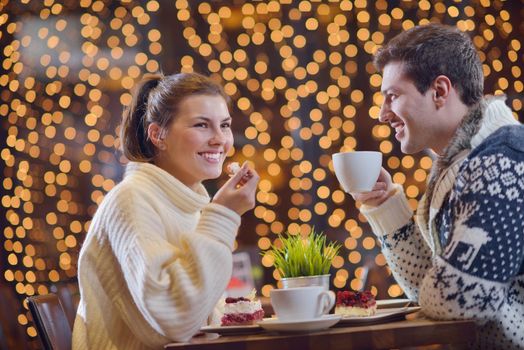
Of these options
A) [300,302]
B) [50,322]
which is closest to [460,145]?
[300,302]

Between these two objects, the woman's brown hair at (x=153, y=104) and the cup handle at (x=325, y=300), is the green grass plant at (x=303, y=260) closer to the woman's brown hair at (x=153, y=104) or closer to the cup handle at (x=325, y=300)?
the cup handle at (x=325, y=300)

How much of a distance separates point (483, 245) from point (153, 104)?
2.72 ft

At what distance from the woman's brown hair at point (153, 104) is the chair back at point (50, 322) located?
0.38 m

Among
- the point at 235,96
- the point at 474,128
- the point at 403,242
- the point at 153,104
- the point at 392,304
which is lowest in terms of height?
the point at 392,304

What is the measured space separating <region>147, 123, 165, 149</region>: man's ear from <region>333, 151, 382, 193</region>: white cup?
0.43 m

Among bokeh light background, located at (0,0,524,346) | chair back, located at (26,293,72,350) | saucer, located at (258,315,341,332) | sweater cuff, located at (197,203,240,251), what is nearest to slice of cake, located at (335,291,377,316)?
saucer, located at (258,315,341,332)

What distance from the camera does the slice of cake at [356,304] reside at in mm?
1540

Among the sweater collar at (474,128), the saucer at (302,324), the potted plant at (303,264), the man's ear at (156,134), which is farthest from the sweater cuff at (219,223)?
the sweater collar at (474,128)

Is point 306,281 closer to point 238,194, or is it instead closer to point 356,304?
point 356,304

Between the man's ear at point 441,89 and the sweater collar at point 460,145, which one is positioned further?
the man's ear at point 441,89

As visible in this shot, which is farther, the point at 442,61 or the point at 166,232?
the point at 442,61

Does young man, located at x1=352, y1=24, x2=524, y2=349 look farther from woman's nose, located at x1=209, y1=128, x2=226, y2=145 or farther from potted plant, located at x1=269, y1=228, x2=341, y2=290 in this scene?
woman's nose, located at x1=209, y1=128, x2=226, y2=145

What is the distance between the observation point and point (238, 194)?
1.59m

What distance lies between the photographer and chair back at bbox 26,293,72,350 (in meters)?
1.75
